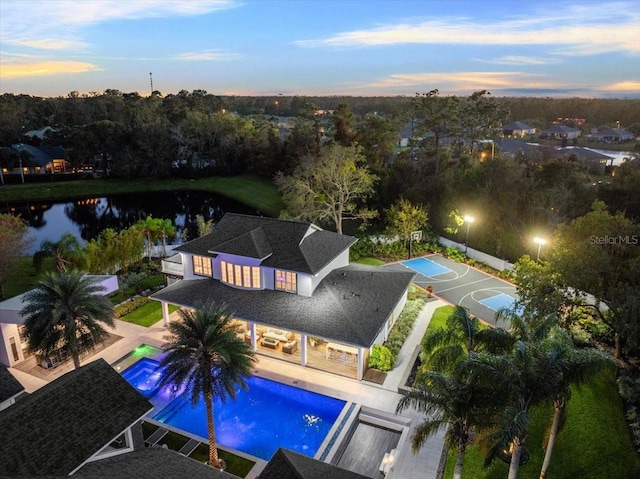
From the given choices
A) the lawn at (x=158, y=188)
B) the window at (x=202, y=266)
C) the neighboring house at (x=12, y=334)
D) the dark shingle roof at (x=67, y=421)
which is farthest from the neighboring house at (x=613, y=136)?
the dark shingle roof at (x=67, y=421)

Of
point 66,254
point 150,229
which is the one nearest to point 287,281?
point 150,229

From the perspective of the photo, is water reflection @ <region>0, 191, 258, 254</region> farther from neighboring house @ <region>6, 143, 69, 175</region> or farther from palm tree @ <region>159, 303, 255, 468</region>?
palm tree @ <region>159, 303, 255, 468</region>

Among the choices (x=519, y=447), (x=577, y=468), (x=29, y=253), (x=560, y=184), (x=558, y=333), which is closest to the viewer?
(x=519, y=447)

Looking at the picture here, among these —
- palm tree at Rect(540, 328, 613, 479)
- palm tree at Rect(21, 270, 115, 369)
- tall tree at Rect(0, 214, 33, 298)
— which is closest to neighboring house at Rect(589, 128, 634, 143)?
palm tree at Rect(540, 328, 613, 479)

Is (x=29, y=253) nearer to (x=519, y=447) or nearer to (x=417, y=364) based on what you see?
(x=417, y=364)

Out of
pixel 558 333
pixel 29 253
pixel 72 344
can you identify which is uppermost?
pixel 558 333

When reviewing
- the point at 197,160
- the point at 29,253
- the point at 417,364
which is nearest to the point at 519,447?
the point at 417,364
